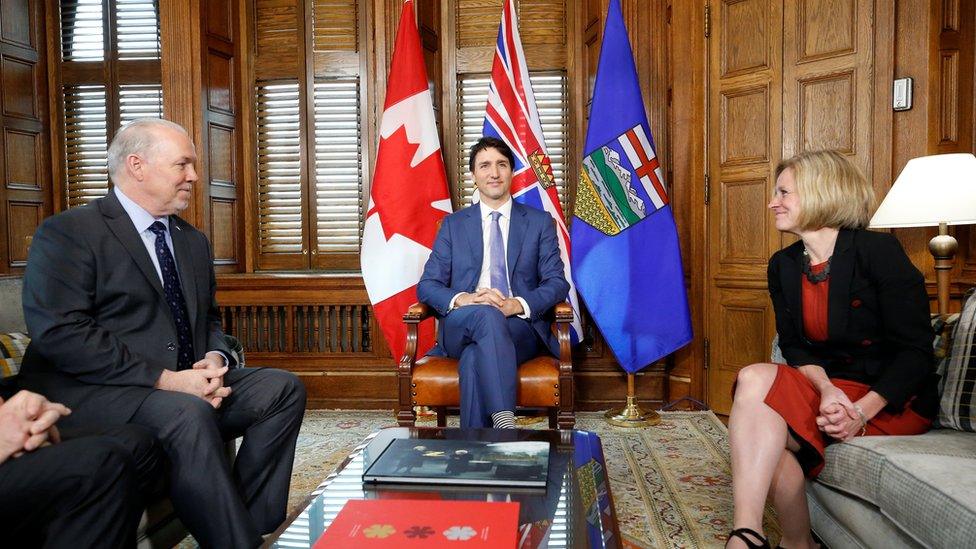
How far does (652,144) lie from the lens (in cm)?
351

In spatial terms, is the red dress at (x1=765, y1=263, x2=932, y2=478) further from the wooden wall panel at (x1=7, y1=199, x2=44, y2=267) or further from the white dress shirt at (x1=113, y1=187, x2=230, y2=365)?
the wooden wall panel at (x1=7, y1=199, x2=44, y2=267)

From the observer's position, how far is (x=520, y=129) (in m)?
3.55

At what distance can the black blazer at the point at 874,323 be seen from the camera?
1737mm

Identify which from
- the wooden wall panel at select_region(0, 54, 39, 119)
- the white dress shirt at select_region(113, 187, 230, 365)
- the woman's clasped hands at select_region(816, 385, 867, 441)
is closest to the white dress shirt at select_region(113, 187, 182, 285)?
the white dress shirt at select_region(113, 187, 230, 365)

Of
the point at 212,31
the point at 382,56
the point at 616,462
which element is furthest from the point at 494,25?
the point at 616,462

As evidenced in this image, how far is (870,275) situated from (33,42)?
464 centimetres

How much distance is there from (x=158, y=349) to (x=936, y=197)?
270 centimetres

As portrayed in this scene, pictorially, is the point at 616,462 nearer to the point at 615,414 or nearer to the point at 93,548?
the point at 615,414

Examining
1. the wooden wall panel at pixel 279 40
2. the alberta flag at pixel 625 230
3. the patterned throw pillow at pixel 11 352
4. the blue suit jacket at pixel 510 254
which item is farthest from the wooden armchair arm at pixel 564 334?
the wooden wall panel at pixel 279 40

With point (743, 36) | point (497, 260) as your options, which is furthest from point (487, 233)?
point (743, 36)

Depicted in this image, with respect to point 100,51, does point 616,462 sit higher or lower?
lower

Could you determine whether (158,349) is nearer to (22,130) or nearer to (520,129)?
(520,129)

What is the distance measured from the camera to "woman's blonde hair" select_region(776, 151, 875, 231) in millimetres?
1889

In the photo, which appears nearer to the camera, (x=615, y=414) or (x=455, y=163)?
(x=615, y=414)
